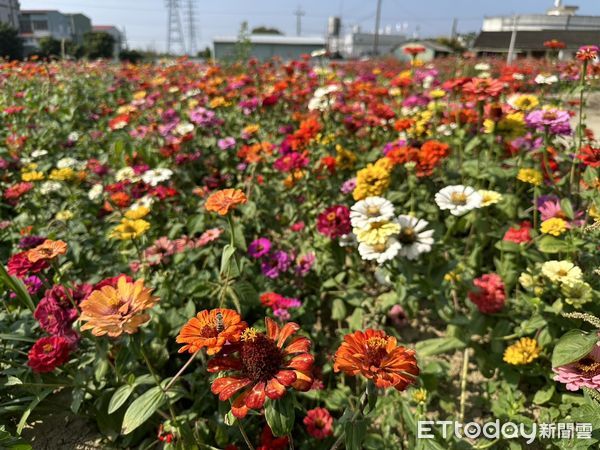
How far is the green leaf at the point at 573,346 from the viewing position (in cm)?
112

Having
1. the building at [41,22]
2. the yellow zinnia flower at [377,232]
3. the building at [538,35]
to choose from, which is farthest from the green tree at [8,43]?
the building at [41,22]

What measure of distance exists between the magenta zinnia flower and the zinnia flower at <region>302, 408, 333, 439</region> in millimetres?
862

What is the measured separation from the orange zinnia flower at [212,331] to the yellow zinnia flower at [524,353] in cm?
137

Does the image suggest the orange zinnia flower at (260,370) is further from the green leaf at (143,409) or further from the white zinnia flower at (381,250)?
the white zinnia flower at (381,250)

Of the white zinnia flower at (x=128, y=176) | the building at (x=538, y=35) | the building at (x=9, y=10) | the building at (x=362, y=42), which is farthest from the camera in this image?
the building at (x=362, y=42)

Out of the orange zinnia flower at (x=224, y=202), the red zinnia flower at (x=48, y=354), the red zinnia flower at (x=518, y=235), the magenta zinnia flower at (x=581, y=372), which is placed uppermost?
the orange zinnia flower at (x=224, y=202)

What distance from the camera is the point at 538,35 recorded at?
20031mm

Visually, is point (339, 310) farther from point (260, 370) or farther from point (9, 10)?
point (9, 10)

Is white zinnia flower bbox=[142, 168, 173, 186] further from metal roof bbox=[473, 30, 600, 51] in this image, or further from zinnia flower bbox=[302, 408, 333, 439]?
metal roof bbox=[473, 30, 600, 51]

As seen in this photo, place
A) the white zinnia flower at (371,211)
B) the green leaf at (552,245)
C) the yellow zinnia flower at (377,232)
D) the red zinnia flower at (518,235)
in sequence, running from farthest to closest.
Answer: the red zinnia flower at (518,235) → the green leaf at (552,245) → the white zinnia flower at (371,211) → the yellow zinnia flower at (377,232)

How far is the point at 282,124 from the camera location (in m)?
4.39

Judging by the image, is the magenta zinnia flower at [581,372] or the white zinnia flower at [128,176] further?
the white zinnia flower at [128,176]

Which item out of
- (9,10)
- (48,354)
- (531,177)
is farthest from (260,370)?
(9,10)

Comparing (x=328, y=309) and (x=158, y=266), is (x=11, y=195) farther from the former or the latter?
(x=328, y=309)
